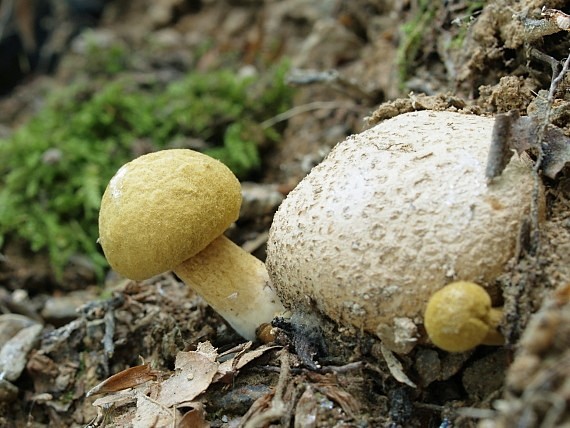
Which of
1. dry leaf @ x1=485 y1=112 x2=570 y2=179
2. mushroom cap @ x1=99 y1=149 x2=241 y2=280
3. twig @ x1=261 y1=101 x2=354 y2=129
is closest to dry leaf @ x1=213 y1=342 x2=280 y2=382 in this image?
mushroom cap @ x1=99 y1=149 x2=241 y2=280

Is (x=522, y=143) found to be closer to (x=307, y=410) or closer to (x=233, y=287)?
(x=307, y=410)

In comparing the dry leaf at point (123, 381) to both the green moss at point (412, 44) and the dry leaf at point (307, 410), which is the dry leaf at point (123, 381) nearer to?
the dry leaf at point (307, 410)

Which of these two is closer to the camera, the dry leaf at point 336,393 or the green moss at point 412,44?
the dry leaf at point 336,393

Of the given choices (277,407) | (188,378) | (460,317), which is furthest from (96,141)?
(460,317)

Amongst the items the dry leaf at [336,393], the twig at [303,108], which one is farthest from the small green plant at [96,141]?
the dry leaf at [336,393]

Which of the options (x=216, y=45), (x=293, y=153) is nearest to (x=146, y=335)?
(x=293, y=153)

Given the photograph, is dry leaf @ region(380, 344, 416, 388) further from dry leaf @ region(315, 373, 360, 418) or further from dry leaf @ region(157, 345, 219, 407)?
dry leaf @ region(157, 345, 219, 407)

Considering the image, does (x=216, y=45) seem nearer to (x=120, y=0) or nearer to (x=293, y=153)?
(x=120, y=0)
